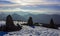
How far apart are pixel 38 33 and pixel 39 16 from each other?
0.29 meters

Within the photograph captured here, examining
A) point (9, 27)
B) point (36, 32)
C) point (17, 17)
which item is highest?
point (17, 17)

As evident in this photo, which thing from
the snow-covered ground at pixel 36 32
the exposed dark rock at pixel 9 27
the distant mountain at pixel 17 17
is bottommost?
the snow-covered ground at pixel 36 32

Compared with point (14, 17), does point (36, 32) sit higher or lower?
lower

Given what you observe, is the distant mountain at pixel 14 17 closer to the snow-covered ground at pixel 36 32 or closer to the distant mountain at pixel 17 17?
the distant mountain at pixel 17 17

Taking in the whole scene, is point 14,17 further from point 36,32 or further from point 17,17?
point 36,32

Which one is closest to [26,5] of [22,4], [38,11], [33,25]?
[22,4]

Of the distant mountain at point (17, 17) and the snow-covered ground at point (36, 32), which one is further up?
the distant mountain at point (17, 17)

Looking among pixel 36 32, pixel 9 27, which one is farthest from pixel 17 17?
pixel 36 32

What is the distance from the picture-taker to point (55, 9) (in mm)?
1888

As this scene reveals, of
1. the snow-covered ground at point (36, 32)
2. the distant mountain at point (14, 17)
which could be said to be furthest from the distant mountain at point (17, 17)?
the snow-covered ground at point (36, 32)

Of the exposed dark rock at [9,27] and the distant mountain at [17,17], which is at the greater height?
the distant mountain at [17,17]

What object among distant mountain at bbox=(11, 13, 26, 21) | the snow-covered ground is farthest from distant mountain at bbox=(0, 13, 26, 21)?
the snow-covered ground

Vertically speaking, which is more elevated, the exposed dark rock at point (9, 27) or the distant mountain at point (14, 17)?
the distant mountain at point (14, 17)

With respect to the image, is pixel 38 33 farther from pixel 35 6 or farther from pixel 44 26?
pixel 35 6
